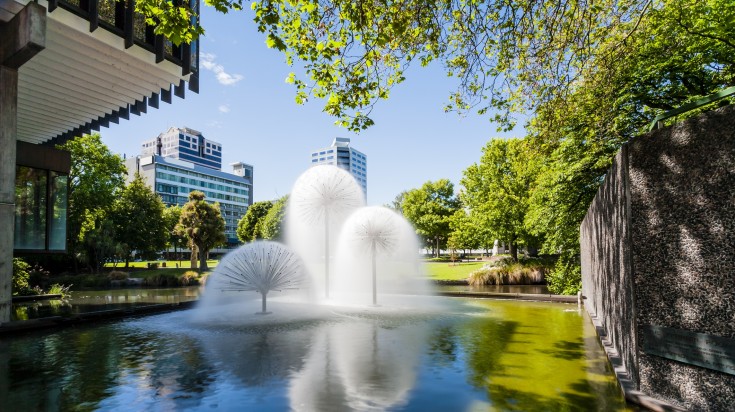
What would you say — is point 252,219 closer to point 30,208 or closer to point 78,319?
point 30,208

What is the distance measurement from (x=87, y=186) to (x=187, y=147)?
14135 cm

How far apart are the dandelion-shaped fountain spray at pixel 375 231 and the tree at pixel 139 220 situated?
120 ft

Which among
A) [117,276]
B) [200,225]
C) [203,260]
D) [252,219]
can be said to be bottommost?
[117,276]

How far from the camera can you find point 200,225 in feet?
153

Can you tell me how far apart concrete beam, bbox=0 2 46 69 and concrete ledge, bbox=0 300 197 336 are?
8.08m

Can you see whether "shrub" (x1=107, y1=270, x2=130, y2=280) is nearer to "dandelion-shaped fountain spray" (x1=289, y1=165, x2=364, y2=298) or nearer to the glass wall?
the glass wall

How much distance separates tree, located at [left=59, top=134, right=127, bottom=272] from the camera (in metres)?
40.8

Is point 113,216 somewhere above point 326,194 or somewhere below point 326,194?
above

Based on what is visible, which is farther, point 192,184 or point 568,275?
point 192,184

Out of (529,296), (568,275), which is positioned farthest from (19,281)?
(568,275)

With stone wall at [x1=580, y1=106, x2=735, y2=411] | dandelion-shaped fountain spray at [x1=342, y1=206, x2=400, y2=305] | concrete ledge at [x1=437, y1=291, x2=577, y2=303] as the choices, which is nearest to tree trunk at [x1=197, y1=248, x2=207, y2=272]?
dandelion-shaped fountain spray at [x1=342, y1=206, x2=400, y2=305]

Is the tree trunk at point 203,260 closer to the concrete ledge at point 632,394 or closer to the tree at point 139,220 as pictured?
the tree at point 139,220

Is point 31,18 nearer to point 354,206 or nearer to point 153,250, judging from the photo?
point 354,206

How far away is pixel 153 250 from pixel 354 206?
1415 inches
